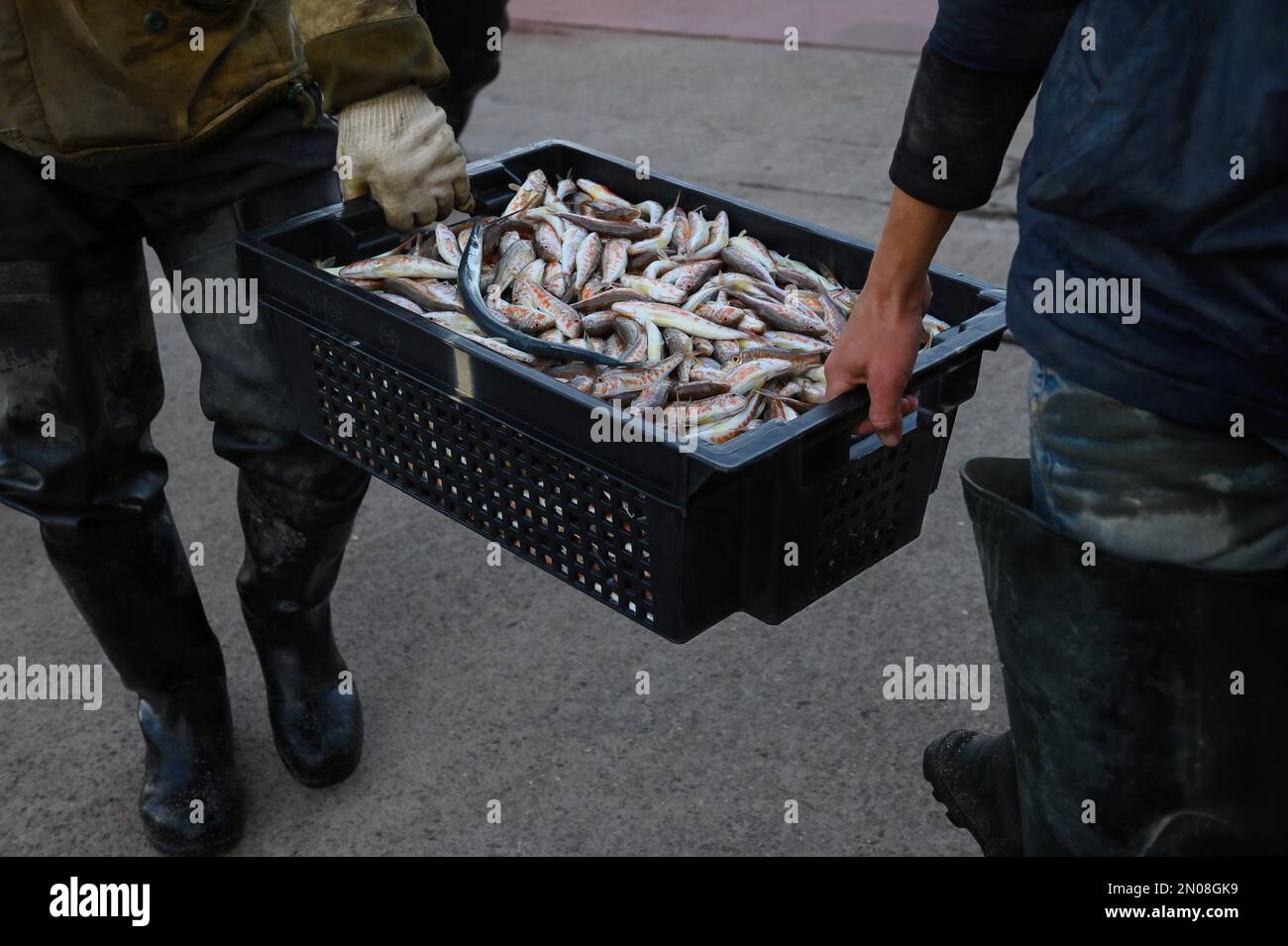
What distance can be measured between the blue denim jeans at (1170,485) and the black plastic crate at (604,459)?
0.44 meters

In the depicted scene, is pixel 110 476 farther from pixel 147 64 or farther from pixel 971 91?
pixel 971 91

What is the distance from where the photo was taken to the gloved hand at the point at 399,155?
8.21ft

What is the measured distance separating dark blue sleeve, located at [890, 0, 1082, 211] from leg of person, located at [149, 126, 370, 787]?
126cm

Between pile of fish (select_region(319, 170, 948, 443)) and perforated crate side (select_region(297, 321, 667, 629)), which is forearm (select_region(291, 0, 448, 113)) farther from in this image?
perforated crate side (select_region(297, 321, 667, 629))

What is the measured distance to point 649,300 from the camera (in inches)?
101

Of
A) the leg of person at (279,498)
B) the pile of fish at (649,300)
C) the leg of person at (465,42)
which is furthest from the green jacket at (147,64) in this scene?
the leg of person at (465,42)

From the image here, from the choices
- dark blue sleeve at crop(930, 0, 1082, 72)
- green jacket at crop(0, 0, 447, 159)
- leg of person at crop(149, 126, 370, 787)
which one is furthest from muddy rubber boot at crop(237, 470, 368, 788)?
dark blue sleeve at crop(930, 0, 1082, 72)

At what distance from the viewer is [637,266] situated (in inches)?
108

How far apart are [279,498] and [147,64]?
2.68ft

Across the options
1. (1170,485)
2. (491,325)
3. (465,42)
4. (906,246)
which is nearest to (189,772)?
(491,325)

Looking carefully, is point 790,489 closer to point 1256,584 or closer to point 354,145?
point 1256,584

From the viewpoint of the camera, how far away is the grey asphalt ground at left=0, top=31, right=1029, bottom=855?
113 inches

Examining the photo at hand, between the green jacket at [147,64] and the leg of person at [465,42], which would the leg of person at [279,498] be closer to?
the green jacket at [147,64]

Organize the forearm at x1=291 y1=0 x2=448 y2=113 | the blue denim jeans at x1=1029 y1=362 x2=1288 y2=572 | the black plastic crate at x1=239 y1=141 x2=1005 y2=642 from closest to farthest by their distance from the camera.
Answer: the blue denim jeans at x1=1029 y1=362 x2=1288 y2=572
the black plastic crate at x1=239 y1=141 x2=1005 y2=642
the forearm at x1=291 y1=0 x2=448 y2=113
